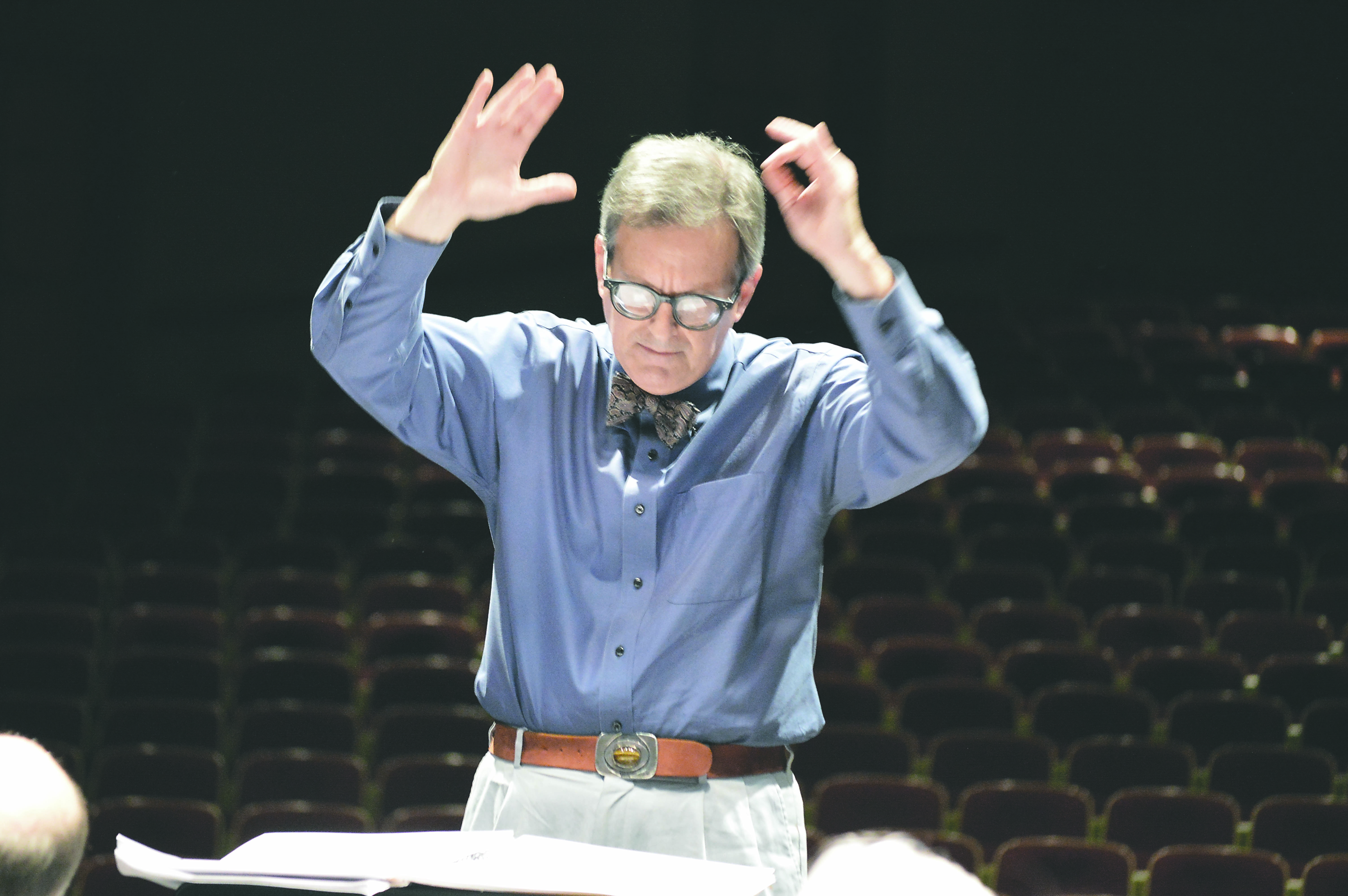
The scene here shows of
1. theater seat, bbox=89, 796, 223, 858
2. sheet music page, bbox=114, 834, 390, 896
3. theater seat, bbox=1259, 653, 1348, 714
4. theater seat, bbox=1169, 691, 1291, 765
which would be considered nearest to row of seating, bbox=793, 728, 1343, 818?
theater seat, bbox=1169, 691, 1291, 765

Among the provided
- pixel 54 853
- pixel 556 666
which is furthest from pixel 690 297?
pixel 54 853

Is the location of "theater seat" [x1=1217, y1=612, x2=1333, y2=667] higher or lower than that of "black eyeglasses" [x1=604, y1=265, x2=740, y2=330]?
lower

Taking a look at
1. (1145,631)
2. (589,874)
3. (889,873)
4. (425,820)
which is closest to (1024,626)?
(1145,631)

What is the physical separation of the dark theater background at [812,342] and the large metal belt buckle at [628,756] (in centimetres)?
244

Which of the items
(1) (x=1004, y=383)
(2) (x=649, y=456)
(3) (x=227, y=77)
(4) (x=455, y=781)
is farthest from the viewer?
(3) (x=227, y=77)

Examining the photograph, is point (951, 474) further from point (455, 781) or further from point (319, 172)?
point (319, 172)

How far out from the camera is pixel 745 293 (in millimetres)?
1599

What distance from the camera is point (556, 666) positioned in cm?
156

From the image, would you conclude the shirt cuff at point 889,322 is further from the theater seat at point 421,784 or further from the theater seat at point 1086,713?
the theater seat at point 1086,713

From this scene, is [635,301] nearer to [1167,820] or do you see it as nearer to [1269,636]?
[1167,820]

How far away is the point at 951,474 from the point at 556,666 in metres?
5.25

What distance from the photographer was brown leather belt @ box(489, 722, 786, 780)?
1.50m

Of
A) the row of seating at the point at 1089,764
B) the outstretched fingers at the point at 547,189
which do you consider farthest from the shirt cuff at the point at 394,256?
the row of seating at the point at 1089,764

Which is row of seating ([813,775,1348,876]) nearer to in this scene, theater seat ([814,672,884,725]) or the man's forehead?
theater seat ([814,672,884,725])
